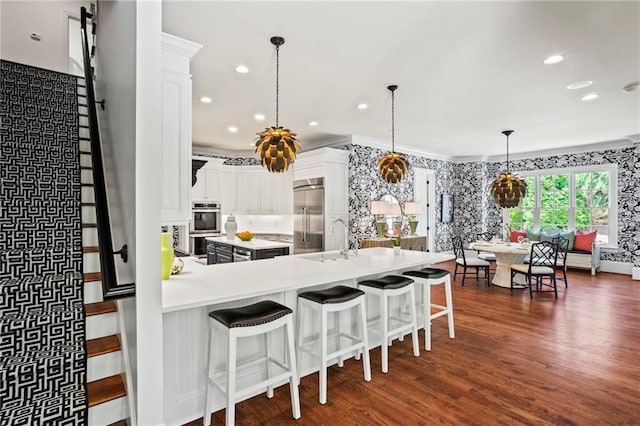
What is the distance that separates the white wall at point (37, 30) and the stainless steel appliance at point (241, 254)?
10.2 ft

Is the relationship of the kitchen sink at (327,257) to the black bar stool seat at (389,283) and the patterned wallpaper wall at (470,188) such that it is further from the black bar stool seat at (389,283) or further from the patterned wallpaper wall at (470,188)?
the patterned wallpaper wall at (470,188)

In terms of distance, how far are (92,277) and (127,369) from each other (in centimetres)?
68

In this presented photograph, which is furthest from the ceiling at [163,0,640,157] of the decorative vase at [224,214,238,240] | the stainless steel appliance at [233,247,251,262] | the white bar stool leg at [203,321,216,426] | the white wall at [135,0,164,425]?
the white bar stool leg at [203,321,216,426]

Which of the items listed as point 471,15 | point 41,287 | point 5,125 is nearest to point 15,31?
point 5,125

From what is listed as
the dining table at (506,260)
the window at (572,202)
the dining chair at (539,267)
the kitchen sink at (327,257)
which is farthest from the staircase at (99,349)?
the window at (572,202)

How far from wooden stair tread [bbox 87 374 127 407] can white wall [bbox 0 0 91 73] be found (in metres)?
3.05

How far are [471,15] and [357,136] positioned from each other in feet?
13.5

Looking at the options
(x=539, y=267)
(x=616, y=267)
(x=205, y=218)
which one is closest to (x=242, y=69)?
(x=205, y=218)

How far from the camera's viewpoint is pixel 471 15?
2541 mm

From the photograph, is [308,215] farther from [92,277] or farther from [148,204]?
[148,204]

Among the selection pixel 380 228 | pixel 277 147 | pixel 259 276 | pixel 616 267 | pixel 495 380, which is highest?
pixel 277 147

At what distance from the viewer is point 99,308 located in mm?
2025

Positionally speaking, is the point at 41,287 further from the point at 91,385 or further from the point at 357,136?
the point at 357,136

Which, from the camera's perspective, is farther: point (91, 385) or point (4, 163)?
point (4, 163)
